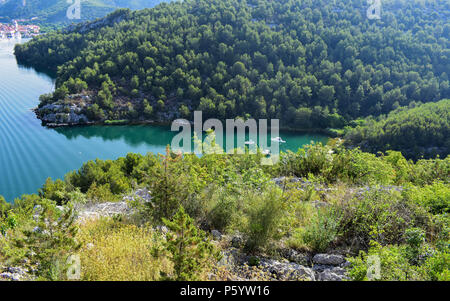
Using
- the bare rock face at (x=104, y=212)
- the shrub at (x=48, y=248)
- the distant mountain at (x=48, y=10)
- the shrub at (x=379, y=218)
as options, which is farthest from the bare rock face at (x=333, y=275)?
the distant mountain at (x=48, y=10)

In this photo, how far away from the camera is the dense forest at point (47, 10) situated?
137750 mm

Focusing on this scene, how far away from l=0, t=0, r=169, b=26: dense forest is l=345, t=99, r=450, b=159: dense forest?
139 metres

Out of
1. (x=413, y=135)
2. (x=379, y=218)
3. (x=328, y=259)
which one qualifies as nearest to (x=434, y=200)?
(x=379, y=218)

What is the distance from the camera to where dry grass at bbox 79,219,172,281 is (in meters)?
3.49

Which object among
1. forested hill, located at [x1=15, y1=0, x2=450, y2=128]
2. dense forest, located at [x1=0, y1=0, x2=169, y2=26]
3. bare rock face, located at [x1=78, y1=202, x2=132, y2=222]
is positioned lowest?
bare rock face, located at [x1=78, y1=202, x2=132, y2=222]

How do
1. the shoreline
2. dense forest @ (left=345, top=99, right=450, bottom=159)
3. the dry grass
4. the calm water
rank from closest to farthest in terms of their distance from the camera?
the dry grass, the calm water, dense forest @ (left=345, top=99, right=450, bottom=159), the shoreline

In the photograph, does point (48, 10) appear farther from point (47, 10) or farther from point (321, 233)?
point (321, 233)

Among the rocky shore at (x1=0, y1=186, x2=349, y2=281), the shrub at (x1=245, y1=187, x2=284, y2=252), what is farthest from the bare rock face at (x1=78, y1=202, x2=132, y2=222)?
the shrub at (x1=245, y1=187, x2=284, y2=252)

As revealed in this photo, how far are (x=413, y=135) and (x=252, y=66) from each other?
1125 inches

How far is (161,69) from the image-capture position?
51.8 metres

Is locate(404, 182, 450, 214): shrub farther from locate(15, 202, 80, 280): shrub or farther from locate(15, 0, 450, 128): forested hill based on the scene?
locate(15, 0, 450, 128): forested hill

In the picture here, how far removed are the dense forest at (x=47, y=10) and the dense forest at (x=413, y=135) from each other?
138916 millimetres

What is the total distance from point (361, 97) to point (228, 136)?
2683cm

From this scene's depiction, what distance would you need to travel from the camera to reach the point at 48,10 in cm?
14450
